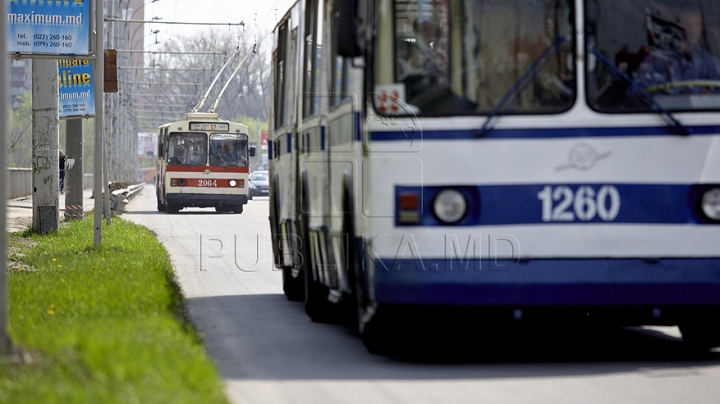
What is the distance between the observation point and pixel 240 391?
718 cm

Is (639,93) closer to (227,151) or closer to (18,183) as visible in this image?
(227,151)

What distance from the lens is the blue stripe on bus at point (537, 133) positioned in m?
7.70

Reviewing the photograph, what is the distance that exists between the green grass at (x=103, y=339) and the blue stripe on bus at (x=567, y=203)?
5.60ft

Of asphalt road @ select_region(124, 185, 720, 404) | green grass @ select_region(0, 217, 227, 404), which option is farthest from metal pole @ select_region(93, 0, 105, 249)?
asphalt road @ select_region(124, 185, 720, 404)

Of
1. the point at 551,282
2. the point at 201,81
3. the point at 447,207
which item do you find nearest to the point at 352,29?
the point at 447,207

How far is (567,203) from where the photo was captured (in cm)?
780

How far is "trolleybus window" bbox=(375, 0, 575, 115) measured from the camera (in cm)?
775

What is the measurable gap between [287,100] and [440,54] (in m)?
4.48

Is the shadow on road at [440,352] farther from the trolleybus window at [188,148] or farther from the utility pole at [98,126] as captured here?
the trolleybus window at [188,148]

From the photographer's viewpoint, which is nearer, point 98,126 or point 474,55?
point 474,55

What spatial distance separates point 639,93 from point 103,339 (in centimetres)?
348

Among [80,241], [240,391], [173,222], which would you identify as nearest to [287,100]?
[240,391]

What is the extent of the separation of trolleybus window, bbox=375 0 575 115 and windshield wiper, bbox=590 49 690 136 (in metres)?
0.20

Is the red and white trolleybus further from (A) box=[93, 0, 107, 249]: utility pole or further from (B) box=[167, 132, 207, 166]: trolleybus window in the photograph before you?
(A) box=[93, 0, 107, 249]: utility pole
